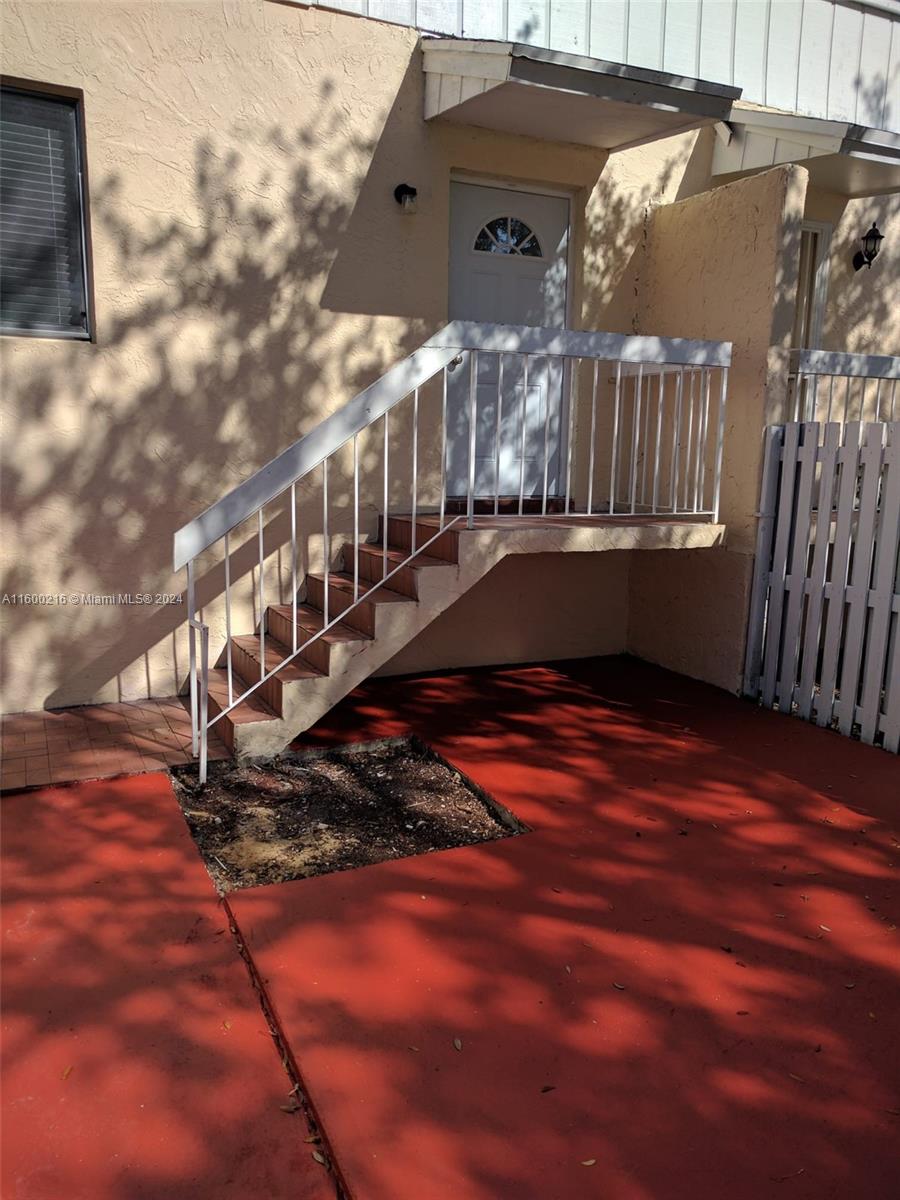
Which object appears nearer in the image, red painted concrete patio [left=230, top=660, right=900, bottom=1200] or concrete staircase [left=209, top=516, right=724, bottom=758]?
red painted concrete patio [left=230, top=660, right=900, bottom=1200]

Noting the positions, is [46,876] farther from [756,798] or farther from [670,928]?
[756,798]

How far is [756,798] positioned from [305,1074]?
2624 millimetres

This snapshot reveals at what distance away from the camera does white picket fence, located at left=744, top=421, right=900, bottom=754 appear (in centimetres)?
478

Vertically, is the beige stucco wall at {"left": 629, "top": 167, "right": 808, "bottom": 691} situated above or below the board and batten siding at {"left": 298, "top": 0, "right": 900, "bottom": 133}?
below

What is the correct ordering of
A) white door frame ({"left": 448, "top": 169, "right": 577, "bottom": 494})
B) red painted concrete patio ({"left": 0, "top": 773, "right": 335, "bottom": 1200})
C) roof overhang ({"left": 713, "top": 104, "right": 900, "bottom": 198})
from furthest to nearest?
white door frame ({"left": 448, "top": 169, "right": 577, "bottom": 494}) → roof overhang ({"left": 713, "top": 104, "right": 900, "bottom": 198}) → red painted concrete patio ({"left": 0, "top": 773, "right": 335, "bottom": 1200})

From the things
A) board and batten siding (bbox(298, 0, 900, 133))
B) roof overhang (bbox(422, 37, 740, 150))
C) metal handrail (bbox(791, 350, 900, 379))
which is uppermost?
board and batten siding (bbox(298, 0, 900, 133))

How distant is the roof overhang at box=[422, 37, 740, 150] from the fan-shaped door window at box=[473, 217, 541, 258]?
58 centimetres

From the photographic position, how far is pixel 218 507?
3998 mm

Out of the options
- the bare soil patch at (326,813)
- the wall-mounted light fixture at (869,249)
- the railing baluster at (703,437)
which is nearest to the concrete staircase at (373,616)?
the bare soil patch at (326,813)

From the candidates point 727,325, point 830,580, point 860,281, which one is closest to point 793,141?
point 727,325

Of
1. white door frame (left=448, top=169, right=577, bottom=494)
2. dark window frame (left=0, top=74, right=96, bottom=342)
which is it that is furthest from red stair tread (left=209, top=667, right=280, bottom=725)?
white door frame (left=448, top=169, right=577, bottom=494)

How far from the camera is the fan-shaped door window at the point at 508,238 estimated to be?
6230mm

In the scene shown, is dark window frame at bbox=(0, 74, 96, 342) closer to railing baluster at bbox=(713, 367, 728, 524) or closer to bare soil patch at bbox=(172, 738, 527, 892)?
bare soil patch at bbox=(172, 738, 527, 892)

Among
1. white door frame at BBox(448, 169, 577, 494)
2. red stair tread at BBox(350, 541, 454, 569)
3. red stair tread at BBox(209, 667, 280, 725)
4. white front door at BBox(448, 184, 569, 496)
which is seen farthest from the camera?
white front door at BBox(448, 184, 569, 496)
